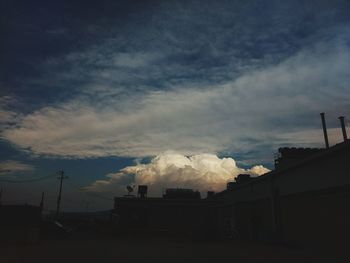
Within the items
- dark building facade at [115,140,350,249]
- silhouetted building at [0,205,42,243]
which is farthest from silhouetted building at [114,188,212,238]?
silhouetted building at [0,205,42,243]

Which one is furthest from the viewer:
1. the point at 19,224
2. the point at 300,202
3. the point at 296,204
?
Answer: the point at 19,224

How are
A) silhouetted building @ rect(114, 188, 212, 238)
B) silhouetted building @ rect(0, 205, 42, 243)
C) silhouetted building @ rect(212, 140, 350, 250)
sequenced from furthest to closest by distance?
silhouetted building @ rect(114, 188, 212, 238) → silhouetted building @ rect(0, 205, 42, 243) → silhouetted building @ rect(212, 140, 350, 250)

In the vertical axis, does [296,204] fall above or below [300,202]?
below

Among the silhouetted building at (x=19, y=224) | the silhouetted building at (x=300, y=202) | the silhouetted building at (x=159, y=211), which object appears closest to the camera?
the silhouetted building at (x=300, y=202)

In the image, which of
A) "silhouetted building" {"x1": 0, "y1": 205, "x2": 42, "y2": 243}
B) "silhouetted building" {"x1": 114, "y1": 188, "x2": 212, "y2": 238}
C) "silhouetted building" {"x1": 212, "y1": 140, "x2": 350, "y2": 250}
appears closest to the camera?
"silhouetted building" {"x1": 212, "y1": 140, "x2": 350, "y2": 250}

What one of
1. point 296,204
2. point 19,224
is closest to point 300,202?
point 296,204

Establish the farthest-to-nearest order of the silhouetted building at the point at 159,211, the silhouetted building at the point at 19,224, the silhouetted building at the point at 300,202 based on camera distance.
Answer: the silhouetted building at the point at 159,211
the silhouetted building at the point at 19,224
the silhouetted building at the point at 300,202

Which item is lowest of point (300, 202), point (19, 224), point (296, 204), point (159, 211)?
point (19, 224)

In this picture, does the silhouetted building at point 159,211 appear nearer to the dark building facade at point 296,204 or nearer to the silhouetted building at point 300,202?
the dark building facade at point 296,204

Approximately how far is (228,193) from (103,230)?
53.3 ft

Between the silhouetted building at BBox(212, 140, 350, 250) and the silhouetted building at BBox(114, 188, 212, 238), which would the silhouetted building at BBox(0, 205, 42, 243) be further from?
the silhouetted building at BBox(114, 188, 212, 238)

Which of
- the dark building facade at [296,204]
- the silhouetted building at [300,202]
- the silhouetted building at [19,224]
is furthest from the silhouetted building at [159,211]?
the silhouetted building at [19,224]

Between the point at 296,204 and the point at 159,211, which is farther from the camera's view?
the point at 159,211

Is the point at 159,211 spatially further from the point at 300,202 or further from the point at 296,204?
the point at 300,202
